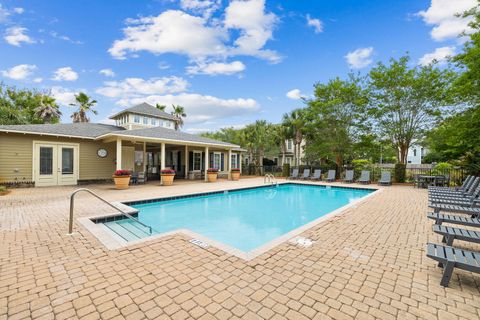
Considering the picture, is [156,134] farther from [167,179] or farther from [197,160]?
[197,160]

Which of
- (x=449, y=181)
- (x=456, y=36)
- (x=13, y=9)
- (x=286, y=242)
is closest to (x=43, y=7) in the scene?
(x=13, y=9)

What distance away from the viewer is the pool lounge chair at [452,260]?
2.32 metres

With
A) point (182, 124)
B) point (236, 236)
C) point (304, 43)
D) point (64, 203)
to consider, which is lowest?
point (236, 236)

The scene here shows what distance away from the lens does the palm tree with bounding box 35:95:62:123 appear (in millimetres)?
20344

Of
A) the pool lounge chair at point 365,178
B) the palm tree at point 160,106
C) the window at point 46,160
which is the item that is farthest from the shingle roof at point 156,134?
the palm tree at point 160,106

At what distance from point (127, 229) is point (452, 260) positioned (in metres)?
5.84

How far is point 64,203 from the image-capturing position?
23.3 ft

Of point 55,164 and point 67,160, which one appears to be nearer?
point 55,164

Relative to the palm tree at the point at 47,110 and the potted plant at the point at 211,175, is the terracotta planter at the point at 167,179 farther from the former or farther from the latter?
the palm tree at the point at 47,110

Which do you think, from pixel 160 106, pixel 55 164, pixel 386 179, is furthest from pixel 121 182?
pixel 160 106

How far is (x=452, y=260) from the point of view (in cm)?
240

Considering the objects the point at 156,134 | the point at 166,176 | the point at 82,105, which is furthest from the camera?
the point at 82,105

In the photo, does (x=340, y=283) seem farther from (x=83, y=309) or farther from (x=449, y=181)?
(x=449, y=181)

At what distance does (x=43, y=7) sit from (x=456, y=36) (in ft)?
65.9
